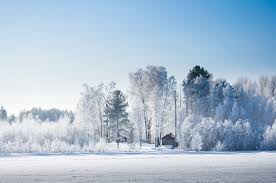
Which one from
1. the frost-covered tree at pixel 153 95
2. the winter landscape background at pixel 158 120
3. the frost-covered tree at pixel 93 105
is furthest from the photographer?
the frost-covered tree at pixel 93 105

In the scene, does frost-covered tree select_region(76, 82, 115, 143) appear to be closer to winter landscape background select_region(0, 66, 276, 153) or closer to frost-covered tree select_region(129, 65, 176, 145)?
winter landscape background select_region(0, 66, 276, 153)

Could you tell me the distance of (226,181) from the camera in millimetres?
18000

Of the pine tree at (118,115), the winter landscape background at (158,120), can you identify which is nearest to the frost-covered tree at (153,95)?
the winter landscape background at (158,120)

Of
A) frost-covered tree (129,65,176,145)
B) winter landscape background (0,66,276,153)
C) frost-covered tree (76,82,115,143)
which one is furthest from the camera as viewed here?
frost-covered tree (76,82,115,143)

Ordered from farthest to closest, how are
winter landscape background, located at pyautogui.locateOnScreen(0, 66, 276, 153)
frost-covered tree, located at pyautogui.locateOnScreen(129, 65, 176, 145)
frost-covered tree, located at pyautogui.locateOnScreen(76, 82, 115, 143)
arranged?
frost-covered tree, located at pyautogui.locateOnScreen(76, 82, 115, 143) < frost-covered tree, located at pyautogui.locateOnScreen(129, 65, 176, 145) < winter landscape background, located at pyautogui.locateOnScreen(0, 66, 276, 153)

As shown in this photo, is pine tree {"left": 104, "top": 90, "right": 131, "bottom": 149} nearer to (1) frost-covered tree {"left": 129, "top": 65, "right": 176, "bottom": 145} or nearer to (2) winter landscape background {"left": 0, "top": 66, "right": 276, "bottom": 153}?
(2) winter landscape background {"left": 0, "top": 66, "right": 276, "bottom": 153}

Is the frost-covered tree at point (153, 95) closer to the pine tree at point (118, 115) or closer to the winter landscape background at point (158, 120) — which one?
the winter landscape background at point (158, 120)

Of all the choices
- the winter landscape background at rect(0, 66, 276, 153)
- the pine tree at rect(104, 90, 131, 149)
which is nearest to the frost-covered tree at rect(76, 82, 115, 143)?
the winter landscape background at rect(0, 66, 276, 153)

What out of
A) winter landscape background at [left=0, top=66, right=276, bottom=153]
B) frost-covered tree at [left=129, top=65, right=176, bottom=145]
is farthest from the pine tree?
frost-covered tree at [left=129, top=65, right=176, bottom=145]

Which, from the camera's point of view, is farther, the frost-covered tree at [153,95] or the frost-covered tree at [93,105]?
the frost-covered tree at [93,105]

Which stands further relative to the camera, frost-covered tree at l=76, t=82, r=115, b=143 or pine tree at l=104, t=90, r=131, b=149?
frost-covered tree at l=76, t=82, r=115, b=143

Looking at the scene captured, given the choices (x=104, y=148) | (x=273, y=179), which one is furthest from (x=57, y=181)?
(x=104, y=148)

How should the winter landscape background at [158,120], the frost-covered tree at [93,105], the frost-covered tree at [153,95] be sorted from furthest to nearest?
the frost-covered tree at [93,105] < the frost-covered tree at [153,95] < the winter landscape background at [158,120]

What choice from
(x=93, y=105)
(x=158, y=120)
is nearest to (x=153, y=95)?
(x=158, y=120)
